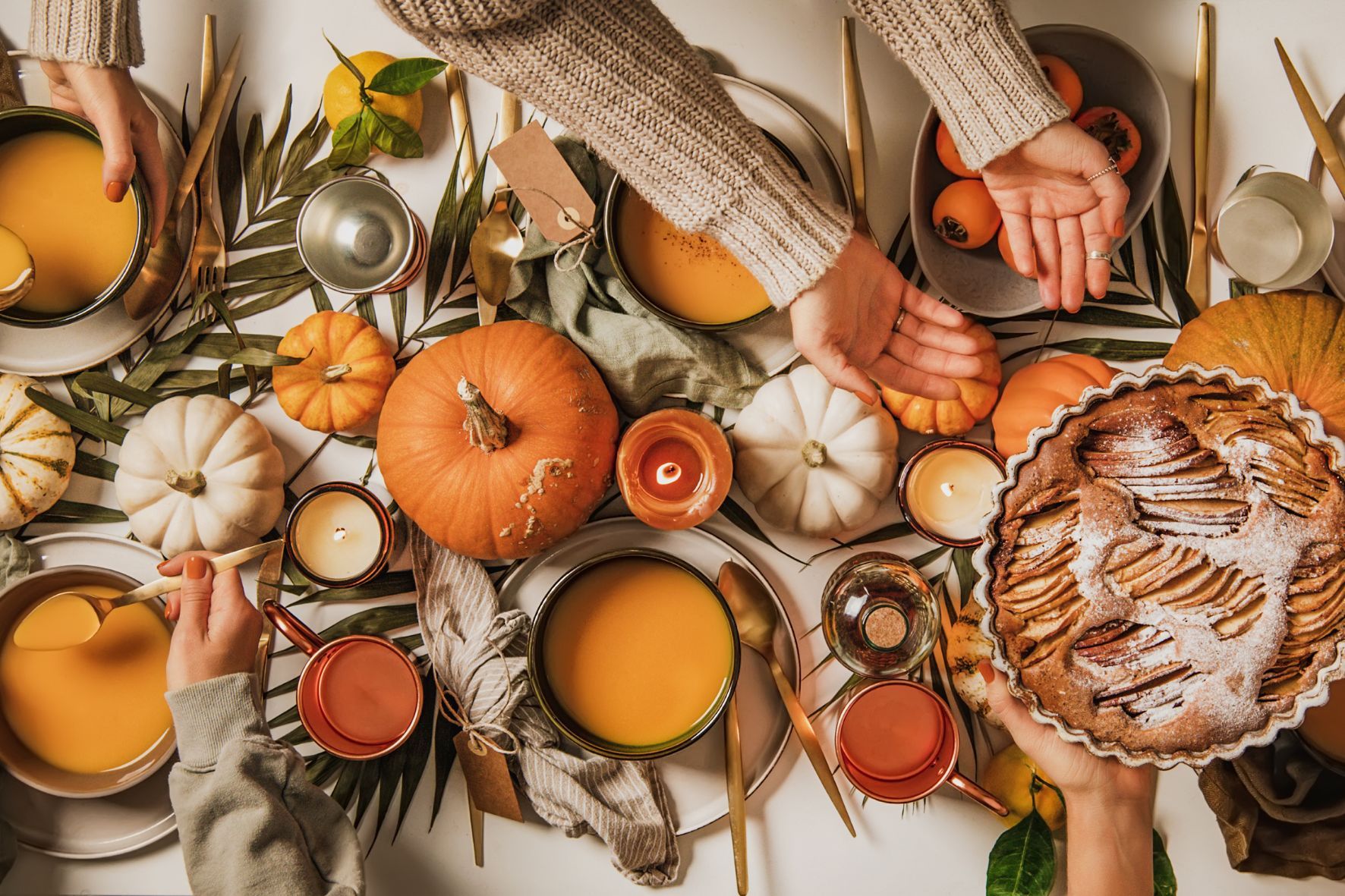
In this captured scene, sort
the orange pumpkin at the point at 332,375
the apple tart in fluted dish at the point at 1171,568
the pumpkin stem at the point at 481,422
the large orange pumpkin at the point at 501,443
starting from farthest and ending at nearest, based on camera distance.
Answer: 1. the orange pumpkin at the point at 332,375
2. the large orange pumpkin at the point at 501,443
3. the pumpkin stem at the point at 481,422
4. the apple tart in fluted dish at the point at 1171,568

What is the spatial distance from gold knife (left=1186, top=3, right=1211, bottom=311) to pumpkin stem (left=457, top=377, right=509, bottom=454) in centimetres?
105

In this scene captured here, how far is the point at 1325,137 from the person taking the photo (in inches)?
44.9

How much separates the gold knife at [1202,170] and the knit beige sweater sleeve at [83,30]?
1.58 meters

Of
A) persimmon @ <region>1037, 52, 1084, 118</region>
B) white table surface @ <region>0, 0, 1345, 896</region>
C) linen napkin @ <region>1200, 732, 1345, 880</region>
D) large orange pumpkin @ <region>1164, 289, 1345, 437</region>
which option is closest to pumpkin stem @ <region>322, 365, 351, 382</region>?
white table surface @ <region>0, 0, 1345, 896</region>

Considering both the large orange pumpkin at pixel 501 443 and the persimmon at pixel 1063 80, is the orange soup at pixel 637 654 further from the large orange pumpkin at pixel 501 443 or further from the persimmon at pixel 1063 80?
the persimmon at pixel 1063 80

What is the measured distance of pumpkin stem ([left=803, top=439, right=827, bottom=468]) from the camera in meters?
1.14

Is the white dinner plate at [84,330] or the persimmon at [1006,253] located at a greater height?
the persimmon at [1006,253]

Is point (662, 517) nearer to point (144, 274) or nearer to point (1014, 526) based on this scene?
point (1014, 526)

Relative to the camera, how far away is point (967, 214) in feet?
3.69

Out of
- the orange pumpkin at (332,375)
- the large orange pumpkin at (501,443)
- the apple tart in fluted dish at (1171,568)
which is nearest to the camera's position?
the apple tart in fluted dish at (1171,568)

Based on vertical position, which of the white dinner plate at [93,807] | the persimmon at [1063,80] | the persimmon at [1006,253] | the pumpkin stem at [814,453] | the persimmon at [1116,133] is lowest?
the white dinner plate at [93,807]

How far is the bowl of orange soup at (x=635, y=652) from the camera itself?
1156mm

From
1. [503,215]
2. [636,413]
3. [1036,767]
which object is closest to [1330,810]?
[1036,767]

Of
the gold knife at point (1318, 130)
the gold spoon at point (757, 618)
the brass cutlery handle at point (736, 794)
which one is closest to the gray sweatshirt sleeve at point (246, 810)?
the brass cutlery handle at point (736, 794)
